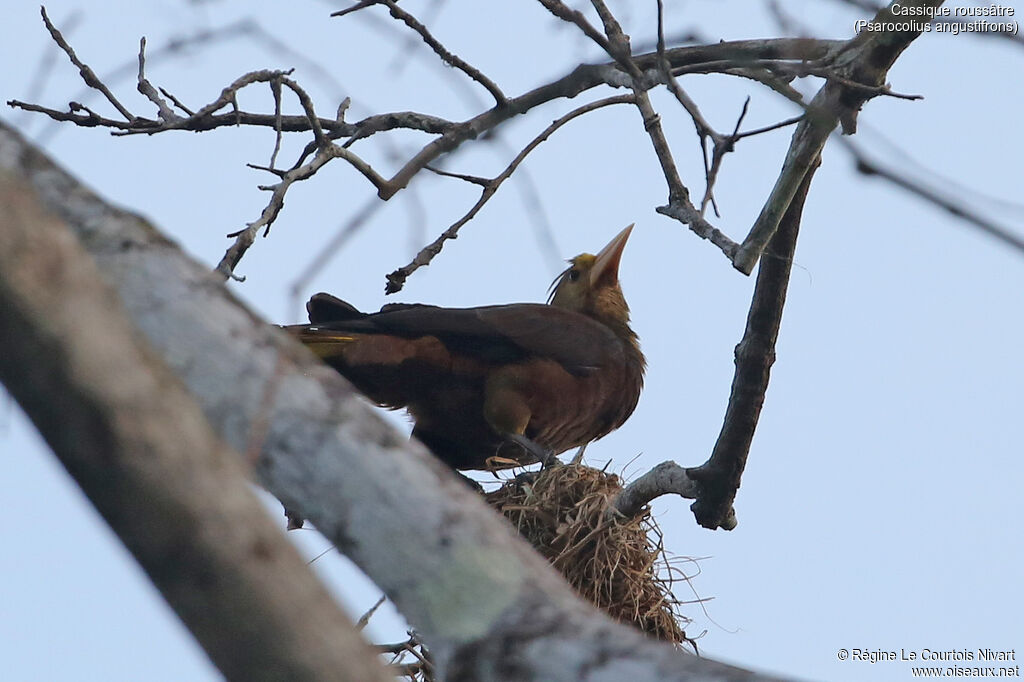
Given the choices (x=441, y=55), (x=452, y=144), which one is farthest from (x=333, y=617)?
(x=441, y=55)

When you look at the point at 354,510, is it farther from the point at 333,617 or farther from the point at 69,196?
the point at 69,196

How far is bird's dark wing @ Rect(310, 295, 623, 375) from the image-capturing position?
4492mm

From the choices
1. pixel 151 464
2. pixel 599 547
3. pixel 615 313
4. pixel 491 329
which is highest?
pixel 615 313

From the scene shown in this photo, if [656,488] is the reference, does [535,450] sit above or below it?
above

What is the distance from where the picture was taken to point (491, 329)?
183 inches

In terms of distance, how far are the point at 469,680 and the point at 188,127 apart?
208cm

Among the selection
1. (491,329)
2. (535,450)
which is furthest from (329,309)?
(535,450)

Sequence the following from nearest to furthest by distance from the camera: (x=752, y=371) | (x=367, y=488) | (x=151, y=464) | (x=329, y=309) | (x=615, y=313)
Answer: (x=151, y=464) < (x=367, y=488) < (x=752, y=371) < (x=329, y=309) < (x=615, y=313)

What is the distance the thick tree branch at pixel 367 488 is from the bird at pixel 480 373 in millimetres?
2604

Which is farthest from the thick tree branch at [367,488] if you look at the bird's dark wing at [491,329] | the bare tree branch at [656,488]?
the bird's dark wing at [491,329]

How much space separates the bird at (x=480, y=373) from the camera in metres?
4.43

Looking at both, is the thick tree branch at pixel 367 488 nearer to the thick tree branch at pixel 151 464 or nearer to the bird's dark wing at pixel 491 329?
the thick tree branch at pixel 151 464

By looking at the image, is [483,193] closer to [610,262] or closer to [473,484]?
[473,484]

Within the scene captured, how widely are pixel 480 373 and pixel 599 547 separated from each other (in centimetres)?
105
